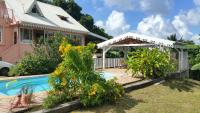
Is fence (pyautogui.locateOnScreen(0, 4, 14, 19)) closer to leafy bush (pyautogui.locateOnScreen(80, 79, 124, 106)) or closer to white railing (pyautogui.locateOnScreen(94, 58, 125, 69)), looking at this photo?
white railing (pyautogui.locateOnScreen(94, 58, 125, 69))

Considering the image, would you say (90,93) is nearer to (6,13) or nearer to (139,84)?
(139,84)

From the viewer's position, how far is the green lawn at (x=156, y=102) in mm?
10500

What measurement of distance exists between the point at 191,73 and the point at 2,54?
663 inches

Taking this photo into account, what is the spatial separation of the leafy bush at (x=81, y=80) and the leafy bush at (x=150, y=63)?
263 inches

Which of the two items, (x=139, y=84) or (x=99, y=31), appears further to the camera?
(x=99, y=31)

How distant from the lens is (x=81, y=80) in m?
10.9

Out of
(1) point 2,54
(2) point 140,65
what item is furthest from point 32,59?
(2) point 140,65

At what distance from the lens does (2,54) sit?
2844 cm

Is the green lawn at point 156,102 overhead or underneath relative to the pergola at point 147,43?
underneath

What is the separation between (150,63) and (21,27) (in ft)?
52.8

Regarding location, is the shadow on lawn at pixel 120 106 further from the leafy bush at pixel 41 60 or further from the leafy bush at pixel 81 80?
the leafy bush at pixel 41 60

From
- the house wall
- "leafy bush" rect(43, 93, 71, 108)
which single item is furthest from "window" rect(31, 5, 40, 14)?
"leafy bush" rect(43, 93, 71, 108)

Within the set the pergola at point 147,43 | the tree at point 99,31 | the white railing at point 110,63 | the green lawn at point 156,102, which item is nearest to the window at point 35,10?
the white railing at point 110,63

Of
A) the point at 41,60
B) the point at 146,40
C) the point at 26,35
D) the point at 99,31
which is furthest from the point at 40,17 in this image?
the point at 99,31
